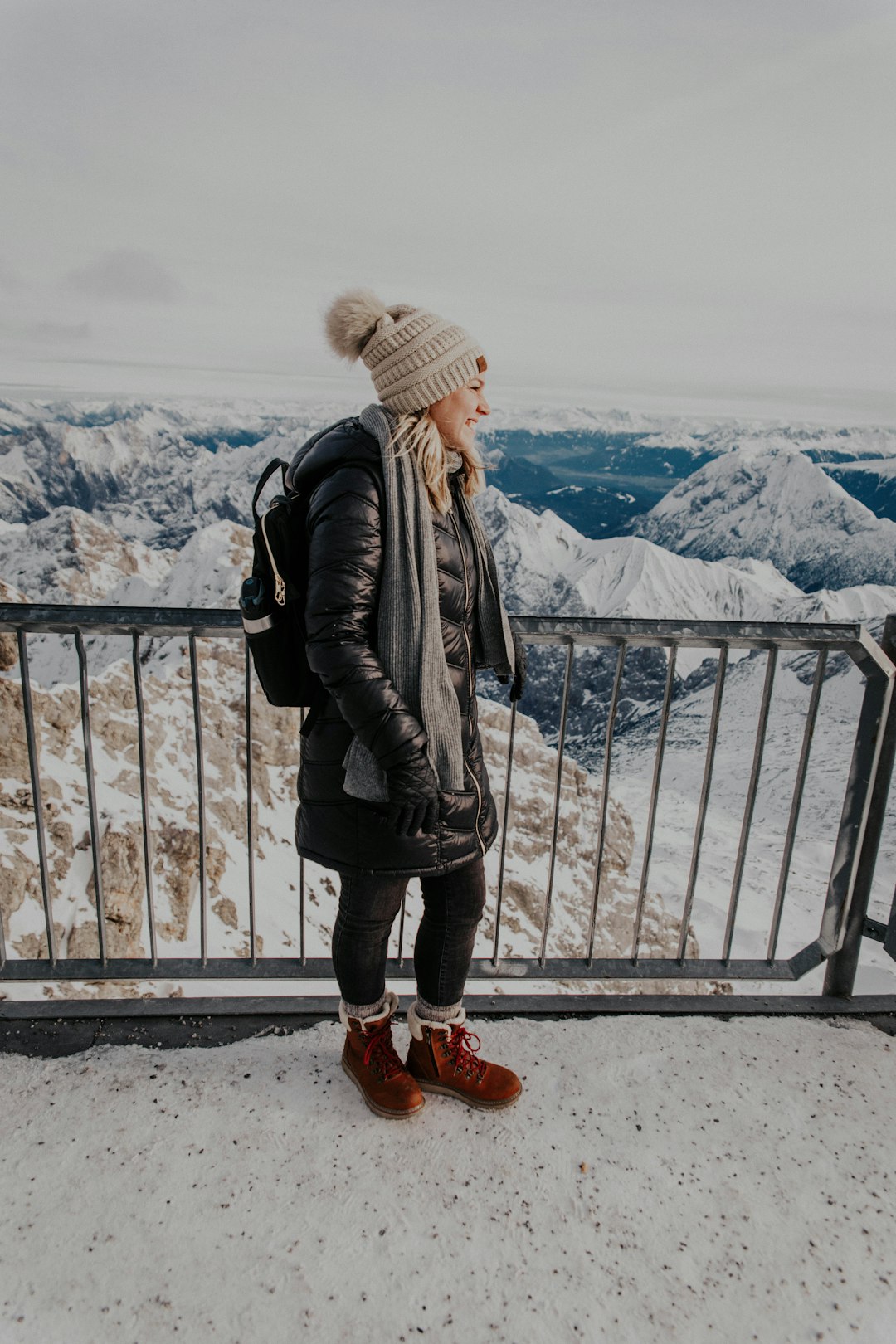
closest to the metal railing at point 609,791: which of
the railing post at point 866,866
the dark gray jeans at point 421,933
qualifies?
the railing post at point 866,866

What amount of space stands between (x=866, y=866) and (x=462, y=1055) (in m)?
1.72

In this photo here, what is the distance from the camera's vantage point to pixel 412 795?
6.79 ft

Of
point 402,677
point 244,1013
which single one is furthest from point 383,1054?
point 402,677

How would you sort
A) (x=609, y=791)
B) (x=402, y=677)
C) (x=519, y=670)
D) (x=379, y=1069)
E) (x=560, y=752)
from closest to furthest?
(x=402, y=677), (x=379, y=1069), (x=519, y=670), (x=560, y=752), (x=609, y=791)

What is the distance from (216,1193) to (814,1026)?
2.14 m

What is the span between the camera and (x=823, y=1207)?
2.27 meters

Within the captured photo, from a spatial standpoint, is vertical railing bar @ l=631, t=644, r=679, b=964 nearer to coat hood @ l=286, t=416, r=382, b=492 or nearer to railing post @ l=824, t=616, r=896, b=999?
railing post @ l=824, t=616, r=896, b=999

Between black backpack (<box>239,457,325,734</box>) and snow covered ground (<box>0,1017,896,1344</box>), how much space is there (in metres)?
1.32

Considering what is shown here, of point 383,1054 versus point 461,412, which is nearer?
point 461,412

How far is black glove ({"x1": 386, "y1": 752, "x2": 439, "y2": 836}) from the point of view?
6.75 feet

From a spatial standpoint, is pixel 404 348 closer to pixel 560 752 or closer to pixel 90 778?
pixel 560 752

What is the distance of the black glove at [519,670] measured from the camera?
2613 mm


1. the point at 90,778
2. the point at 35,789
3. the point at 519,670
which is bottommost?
the point at 90,778

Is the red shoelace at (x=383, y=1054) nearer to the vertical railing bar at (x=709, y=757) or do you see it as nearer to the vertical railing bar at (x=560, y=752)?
the vertical railing bar at (x=560, y=752)
